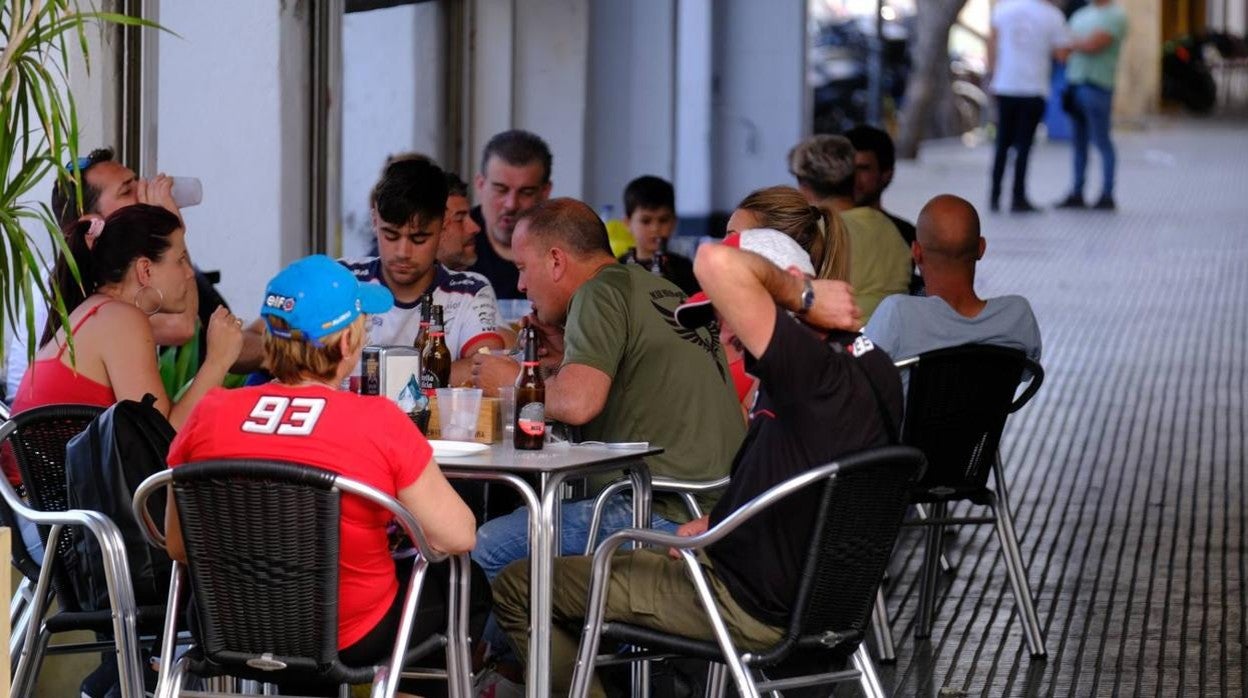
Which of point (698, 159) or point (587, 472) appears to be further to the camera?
point (698, 159)

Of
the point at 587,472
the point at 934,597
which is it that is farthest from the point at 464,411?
the point at 934,597

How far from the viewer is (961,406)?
17.2 feet

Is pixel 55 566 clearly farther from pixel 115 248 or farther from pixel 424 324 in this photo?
pixel 424 324

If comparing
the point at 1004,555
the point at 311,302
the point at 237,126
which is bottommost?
the point at 1004,555

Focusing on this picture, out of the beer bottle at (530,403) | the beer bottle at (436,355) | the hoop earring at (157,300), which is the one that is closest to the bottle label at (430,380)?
the beer bottle at (436,355)

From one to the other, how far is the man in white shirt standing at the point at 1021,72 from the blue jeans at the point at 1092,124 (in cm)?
47

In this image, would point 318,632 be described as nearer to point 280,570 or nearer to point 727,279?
point 280,570

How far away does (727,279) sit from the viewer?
11.9 feet

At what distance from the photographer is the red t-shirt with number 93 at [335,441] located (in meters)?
3.49

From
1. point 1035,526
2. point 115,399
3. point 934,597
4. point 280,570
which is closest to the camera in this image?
point 280,570

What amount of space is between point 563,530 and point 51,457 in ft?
4.00

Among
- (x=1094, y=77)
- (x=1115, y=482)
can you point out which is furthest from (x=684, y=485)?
(x=1094, y=77)

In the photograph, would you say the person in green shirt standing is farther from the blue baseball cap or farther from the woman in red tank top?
the blue baseball cap

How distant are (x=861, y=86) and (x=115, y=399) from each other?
795 inches
